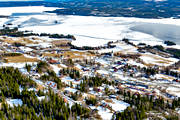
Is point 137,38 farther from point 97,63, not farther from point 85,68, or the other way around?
point 85,68

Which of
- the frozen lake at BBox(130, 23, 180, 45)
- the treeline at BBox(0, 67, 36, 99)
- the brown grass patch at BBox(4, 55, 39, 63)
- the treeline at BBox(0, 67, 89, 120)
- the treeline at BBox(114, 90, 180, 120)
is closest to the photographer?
the treeline at BBox(0, 67, 89, 120)

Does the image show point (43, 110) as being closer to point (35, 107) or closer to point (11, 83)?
point (35, 107)

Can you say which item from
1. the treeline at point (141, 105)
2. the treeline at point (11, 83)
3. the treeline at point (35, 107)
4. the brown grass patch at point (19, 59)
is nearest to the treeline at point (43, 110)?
the treeline at point (35, 107)

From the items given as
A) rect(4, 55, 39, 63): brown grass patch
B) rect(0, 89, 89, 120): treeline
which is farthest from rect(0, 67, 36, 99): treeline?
rect(4, 55, 39, 63): brown grass patch

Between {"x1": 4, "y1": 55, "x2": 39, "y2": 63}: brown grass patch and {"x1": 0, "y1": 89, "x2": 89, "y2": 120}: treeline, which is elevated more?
{"x1": 4, "y1": 55, "x2": 39, "y2": 63}: brown grass patch

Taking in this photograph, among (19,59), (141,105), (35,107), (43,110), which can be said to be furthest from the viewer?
(19,59)

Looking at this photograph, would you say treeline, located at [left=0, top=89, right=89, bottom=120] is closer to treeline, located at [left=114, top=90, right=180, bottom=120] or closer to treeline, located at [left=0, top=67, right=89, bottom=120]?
treeline, located at [left=0, top=67, right=89, bottom=120]

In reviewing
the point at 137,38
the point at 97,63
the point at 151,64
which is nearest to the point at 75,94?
the point at 97,63

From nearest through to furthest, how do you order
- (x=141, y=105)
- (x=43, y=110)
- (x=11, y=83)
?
(x=43, y=110) < (x=141, y=105) < (x=11, y=83)

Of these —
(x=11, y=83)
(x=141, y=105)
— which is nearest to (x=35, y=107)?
(x=11, y=83)

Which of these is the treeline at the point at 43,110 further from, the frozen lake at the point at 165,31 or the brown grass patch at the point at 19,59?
the frozen lake at the point at 165,31
